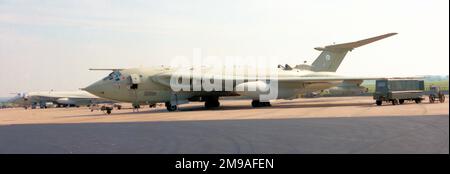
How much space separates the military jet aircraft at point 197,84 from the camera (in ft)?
101

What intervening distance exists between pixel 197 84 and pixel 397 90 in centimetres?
1375

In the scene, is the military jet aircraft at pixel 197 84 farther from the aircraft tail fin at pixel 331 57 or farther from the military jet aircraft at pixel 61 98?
the military jet aircraft at pixel 61 98

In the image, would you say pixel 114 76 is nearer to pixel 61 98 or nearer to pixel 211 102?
pixel 211 102

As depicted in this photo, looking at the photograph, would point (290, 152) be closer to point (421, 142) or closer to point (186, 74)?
point (421, 142)

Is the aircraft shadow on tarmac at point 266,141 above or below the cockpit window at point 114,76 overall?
below

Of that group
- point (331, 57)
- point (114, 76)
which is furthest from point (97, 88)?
point (331, 57)

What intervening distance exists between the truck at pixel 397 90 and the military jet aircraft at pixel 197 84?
1.11m

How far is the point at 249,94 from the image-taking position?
32562mm

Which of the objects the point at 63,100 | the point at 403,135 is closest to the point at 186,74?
the point at 403,135

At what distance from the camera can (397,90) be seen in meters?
31.6

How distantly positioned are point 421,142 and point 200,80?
22.3 meters

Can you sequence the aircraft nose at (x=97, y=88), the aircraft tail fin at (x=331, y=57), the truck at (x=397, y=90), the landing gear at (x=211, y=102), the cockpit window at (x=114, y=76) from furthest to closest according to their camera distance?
the aircraft tail fin at (x=331, y=57) < the landing gear at (x=211, y=102) < the truck at (x=397, y=90) < the cockpit window at (x=114, y=76) < the aircraft nose at (x=97, y=88)

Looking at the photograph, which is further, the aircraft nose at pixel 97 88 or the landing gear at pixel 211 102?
the landing gear at pixel 211 102

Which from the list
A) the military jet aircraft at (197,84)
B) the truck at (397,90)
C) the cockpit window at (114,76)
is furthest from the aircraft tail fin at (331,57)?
the cockpit window at (114,76)
